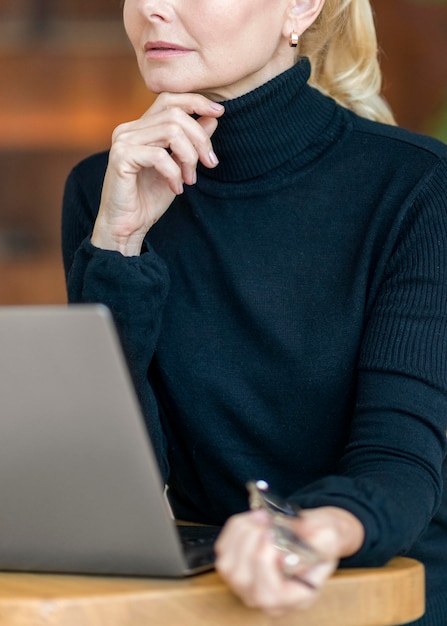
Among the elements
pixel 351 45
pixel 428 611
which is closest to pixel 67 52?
pixel 351 45

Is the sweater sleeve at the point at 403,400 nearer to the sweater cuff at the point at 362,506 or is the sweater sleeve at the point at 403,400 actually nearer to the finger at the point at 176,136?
the sweater cuff at the point at 362,506

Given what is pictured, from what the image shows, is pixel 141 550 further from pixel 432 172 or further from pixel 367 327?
pixel 432 172

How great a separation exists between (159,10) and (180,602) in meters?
0.72

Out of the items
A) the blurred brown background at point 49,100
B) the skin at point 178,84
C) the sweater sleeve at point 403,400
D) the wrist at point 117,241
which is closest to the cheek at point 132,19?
the skin at point 178,84

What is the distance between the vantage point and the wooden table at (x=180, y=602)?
72cm

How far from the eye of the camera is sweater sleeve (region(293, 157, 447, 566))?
832 mm

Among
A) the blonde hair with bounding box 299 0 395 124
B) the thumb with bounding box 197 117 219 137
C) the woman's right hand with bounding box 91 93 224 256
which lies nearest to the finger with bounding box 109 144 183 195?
the woman's right hand with bounding box 91 93 224 256

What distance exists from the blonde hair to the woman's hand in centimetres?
87

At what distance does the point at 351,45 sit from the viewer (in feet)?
4.85

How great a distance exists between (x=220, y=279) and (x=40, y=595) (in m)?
0.62

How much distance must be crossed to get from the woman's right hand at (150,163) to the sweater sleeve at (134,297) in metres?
0.03

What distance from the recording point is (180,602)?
732mm

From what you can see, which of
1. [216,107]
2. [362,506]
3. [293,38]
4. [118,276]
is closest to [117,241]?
[118,276]

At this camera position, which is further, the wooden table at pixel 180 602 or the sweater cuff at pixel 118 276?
the sweater cuff at pixel 118 276
